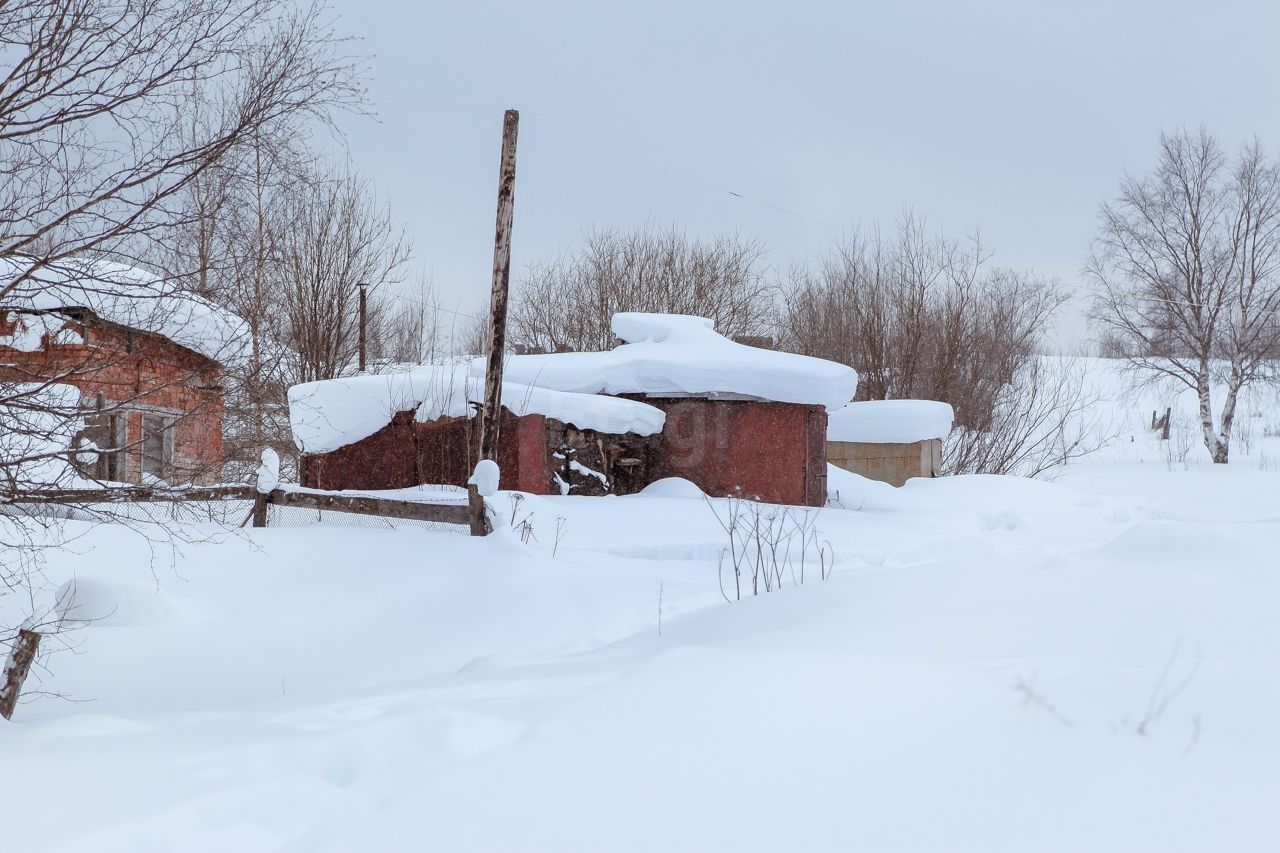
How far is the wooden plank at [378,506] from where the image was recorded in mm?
7684

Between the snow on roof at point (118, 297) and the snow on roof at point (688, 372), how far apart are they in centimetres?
890

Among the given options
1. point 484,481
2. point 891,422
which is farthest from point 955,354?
point 484,481

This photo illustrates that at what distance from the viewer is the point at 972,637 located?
293cm

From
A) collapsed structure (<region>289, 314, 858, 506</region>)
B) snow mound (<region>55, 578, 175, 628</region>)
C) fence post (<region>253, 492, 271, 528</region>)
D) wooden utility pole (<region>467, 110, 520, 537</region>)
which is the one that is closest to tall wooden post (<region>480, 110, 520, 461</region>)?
wooden utility pole (<region>467, 110, 520, 537</region>)

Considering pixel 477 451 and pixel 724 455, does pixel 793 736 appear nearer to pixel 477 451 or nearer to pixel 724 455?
pixel 477 451

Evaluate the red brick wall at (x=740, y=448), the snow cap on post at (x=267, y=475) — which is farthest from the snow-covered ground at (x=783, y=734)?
the red brick wall at (x=740, y=448)

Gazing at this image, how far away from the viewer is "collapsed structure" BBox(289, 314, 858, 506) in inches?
441

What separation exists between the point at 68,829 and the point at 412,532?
563 centimetres

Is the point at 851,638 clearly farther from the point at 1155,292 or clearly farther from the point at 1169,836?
the point at 1155,292

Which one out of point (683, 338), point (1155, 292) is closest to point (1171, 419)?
point (1155, 292)

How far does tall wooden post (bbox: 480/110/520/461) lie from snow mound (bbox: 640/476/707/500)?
3454mm

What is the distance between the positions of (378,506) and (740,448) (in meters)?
6.74

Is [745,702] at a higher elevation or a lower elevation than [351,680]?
higher

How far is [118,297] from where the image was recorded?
12.8 ft
